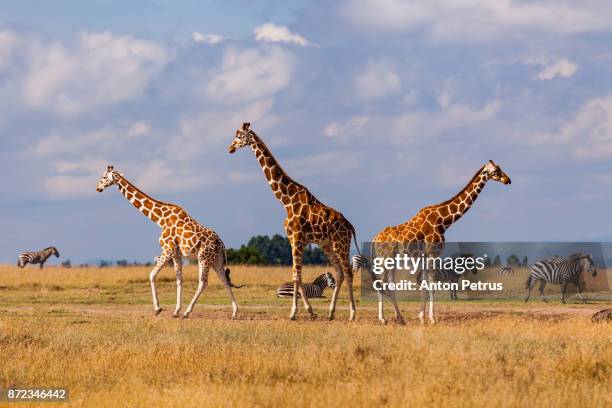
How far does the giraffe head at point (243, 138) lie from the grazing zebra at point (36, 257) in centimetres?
3550

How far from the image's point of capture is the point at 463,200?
23891mm

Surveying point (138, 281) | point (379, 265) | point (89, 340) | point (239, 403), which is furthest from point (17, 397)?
point (138, 281)

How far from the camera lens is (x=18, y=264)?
57.4 m

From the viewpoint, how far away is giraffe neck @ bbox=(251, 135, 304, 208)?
79.3 ft

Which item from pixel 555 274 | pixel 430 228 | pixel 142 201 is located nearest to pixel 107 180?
pixel 142 201

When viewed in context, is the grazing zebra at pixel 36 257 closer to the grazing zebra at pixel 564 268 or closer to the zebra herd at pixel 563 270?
the zebra herd at pixel 563 270

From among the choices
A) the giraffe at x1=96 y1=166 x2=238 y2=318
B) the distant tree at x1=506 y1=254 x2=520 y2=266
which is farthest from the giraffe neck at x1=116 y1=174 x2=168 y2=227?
the distant tree at x1=506 y1=254 x2=520 y2=266

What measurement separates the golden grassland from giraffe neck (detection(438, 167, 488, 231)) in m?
2.53

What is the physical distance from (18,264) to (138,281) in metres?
19.9

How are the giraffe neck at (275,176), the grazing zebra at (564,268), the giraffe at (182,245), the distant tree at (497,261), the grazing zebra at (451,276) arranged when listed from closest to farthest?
the giraffe neck at (275,176), the giraffe at (182,245), the grazing zebra at (564,268), the grazing zebra at (451,276), the distant tree at (497,261)

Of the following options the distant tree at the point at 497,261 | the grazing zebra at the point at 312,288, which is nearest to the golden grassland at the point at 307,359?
the grazing zebra at the point at 312,288

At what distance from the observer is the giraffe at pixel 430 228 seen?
23328 mm

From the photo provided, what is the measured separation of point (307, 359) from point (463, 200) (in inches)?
376

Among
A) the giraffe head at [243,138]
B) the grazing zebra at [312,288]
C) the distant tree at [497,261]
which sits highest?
the giraffe head at [243,138]
